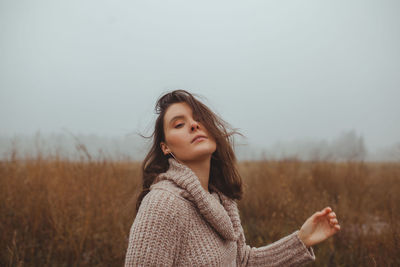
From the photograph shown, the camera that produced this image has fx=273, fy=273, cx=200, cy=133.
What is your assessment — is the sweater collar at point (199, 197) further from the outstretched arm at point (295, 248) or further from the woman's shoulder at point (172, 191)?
the outstretched arm at point (295, 248)

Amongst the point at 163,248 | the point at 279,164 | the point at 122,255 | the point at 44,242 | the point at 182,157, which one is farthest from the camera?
the point at 279,164

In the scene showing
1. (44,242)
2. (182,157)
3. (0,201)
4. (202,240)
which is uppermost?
(182,157)

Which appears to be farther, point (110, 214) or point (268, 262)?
point (110, 214)

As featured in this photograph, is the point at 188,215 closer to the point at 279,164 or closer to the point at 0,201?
the point at 0,201

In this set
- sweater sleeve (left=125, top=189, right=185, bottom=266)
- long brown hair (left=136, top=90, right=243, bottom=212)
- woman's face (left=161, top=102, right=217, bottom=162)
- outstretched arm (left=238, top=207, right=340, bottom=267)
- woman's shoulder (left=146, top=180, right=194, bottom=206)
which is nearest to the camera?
sweater sleeve (left=125, top=189, right=185, bottom=266)

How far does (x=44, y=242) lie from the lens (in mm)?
2760

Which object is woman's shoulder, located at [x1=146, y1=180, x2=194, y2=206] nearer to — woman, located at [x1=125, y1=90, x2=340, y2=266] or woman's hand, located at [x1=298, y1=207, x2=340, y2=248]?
woman, located at [x1=125, y1=90, x2=340, y2=266]

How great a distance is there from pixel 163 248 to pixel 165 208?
0.15 m

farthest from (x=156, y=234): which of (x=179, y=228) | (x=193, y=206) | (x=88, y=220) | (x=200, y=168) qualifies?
(x=88, y=220)

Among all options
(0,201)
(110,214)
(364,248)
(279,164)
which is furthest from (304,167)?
(0,201)

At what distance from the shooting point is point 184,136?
1308 mm

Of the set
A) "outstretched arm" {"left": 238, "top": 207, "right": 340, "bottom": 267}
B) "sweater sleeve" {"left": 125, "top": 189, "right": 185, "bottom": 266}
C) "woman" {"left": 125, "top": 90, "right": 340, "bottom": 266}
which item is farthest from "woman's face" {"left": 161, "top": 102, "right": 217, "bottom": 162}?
"outstretched arm" {"left": 238, "top": 207, "right": 340, "bottom": 267}

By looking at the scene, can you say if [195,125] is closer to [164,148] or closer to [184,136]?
[184,136]

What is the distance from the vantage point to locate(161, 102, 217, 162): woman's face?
4.24ft
